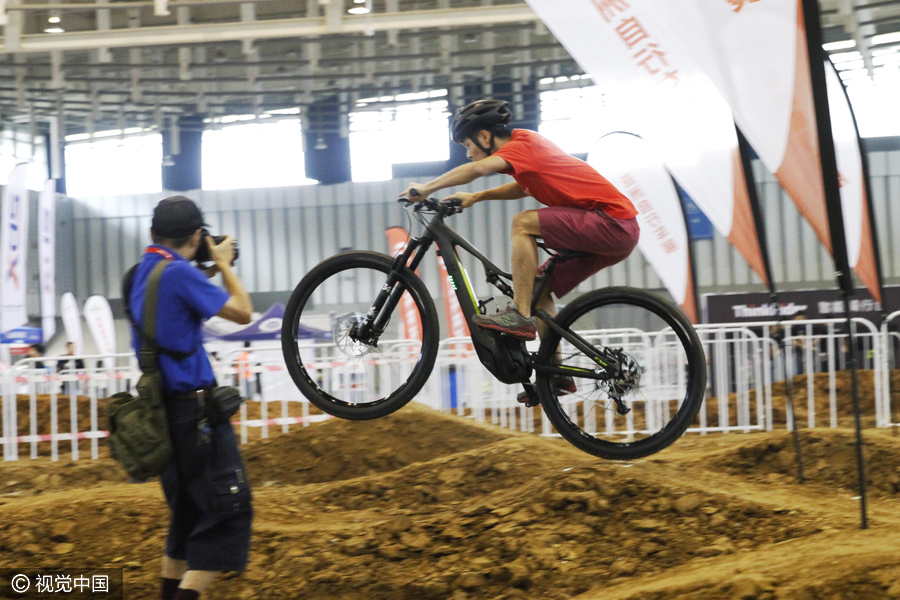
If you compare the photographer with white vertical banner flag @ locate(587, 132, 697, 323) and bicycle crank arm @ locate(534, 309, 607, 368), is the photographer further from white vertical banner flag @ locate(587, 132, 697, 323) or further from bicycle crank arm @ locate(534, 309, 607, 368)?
white vertical banner flag @ locate(587, 132, 697, 323)

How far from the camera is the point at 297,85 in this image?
19578 millimetres

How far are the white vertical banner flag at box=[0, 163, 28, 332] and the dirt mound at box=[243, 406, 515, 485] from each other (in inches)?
367

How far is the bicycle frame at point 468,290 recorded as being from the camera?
13.3ft

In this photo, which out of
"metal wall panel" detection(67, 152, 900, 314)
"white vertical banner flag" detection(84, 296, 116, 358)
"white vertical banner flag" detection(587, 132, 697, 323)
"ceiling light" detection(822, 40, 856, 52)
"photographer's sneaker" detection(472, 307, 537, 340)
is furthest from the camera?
"metal wall panel" detection(67, 152, 900, 314)

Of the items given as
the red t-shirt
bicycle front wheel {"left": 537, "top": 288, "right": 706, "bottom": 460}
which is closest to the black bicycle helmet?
the red t-shirt

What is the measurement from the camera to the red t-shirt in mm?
3969

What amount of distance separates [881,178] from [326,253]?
1614 centimetres

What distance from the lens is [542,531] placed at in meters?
4.32

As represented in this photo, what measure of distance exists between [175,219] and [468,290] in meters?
1.51

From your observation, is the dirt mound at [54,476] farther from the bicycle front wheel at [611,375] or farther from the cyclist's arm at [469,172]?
the cyclist's arm at [469,172]

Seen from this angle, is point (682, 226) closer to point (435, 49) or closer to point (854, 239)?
point (854, 239)

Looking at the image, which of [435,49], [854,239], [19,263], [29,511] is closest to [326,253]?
[435,49]

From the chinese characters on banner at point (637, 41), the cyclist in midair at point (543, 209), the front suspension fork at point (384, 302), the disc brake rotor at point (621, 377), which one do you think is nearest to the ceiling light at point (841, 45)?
the chinese characters on banner at point (637, 41)

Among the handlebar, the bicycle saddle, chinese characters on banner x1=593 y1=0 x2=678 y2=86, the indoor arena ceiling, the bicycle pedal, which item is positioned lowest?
the bicycle pedal
